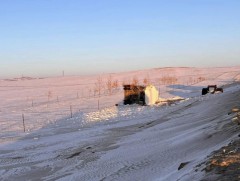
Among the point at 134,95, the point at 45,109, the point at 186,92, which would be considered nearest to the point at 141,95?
the point at 134,95

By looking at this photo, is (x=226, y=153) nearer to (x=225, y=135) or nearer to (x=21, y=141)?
(x=225, y=135)

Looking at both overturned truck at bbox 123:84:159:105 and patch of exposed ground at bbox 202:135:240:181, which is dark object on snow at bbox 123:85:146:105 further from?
patch of exposed ground at bbox 202:135:240:181

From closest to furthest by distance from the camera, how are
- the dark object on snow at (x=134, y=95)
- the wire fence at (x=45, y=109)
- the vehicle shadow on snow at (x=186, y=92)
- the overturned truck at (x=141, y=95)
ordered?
1. the wire fence at (x=45, y=109)
2. the overturned truck at (x=141, y=95)
3. the dark object on snow at (x=134, y=95)
4. the vehicle shadow on snow at (x=186, y=92)

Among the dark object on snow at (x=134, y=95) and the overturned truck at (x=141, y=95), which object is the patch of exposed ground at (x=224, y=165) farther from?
the dark object on snow at (x=134, y=95)

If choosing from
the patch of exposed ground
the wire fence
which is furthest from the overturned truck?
the patch of exposed ground

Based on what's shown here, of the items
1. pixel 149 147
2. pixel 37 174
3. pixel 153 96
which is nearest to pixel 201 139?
pixel 149 147

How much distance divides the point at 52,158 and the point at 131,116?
522 inches

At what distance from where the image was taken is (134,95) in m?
38.3

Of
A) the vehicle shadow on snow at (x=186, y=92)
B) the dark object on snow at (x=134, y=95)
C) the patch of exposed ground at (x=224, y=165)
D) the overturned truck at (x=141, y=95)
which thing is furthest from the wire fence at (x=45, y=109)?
the patch of exposed ground at (x=224, y=165)

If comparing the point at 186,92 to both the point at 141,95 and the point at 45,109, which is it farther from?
the point at 45,109

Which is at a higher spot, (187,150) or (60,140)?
(187,150)

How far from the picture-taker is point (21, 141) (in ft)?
69.2

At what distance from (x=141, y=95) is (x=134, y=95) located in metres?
1.49

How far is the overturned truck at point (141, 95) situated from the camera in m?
35.4
